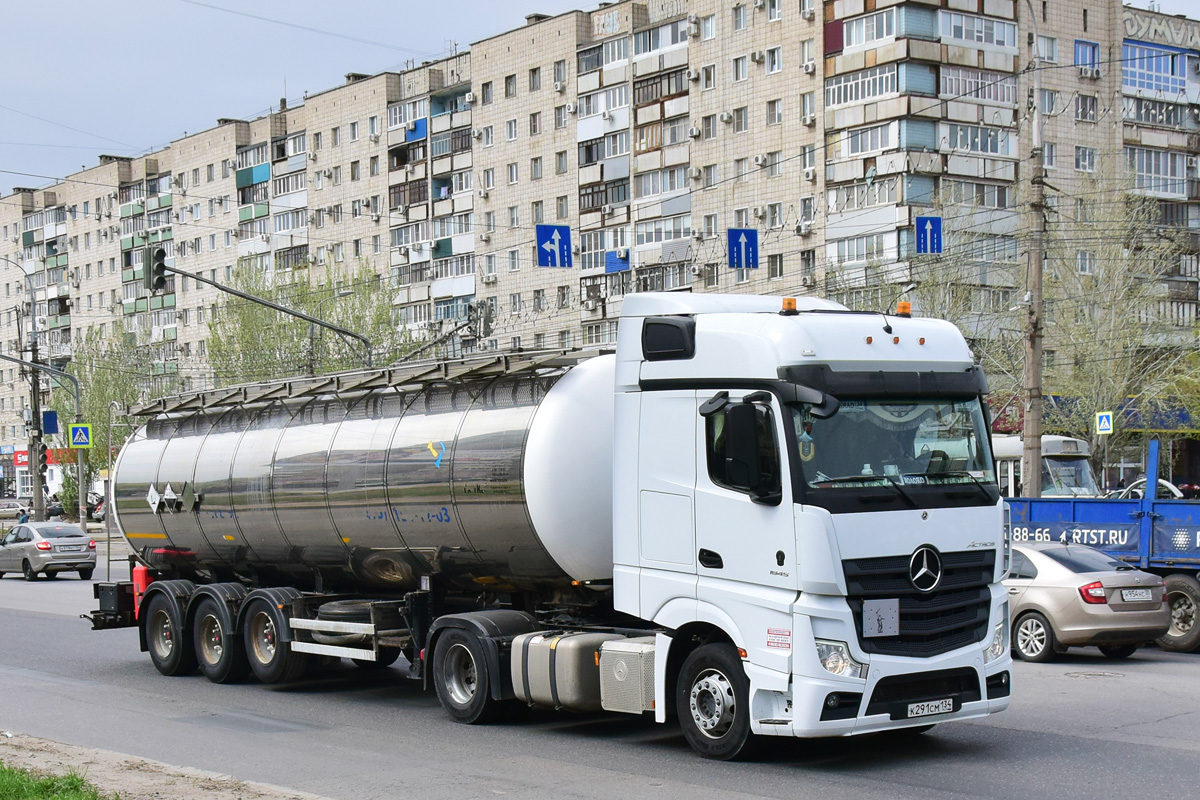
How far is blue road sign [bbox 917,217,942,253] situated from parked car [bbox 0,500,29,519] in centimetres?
4270

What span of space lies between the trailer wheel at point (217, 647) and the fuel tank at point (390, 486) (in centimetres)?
64

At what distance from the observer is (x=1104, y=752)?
10.7 meters

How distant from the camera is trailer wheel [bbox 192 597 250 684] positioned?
15.6m

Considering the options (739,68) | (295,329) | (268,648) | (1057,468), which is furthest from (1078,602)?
(295,329)

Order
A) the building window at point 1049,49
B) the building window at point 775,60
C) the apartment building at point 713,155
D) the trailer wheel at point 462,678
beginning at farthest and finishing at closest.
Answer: the building window at point 1049,49 → the building window at point 775,60 → the apartment building at point 713,155 → the trailer wheel at point 462,678

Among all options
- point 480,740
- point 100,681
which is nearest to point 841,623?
point 480,740

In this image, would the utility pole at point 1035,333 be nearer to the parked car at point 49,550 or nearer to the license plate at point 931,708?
the license plate at point 931,708

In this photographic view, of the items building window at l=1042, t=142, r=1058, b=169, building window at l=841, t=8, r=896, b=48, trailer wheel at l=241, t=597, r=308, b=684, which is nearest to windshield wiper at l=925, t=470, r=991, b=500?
trailer wheel at l=241, t=597, r=308, b=684

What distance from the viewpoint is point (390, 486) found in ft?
44.6

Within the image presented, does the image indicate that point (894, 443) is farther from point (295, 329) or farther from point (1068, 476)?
point (295, 329)

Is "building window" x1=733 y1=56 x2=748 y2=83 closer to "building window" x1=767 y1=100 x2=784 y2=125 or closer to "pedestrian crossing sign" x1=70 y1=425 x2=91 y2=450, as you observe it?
"building window" x1=767 y1=100 x2=784 y2=125

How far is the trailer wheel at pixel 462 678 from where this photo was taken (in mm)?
12141

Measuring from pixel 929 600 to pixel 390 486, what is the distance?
5.51 meters

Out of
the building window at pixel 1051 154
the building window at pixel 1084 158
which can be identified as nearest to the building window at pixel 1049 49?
the building window at pixel 1051 154
